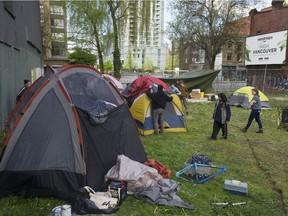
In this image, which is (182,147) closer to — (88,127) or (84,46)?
(88,127)

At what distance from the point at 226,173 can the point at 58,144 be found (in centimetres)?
382

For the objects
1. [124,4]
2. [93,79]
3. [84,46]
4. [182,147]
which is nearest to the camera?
[93,79]

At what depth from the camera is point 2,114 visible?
9.23 metres

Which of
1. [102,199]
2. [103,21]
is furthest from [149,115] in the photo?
[103,21]

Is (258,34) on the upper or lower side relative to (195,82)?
upper

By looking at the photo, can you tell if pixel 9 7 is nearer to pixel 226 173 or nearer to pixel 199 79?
pixel 226 173

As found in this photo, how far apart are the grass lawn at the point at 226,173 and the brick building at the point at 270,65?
14087mm

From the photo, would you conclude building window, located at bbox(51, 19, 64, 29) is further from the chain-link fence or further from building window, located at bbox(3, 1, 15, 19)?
building window, located at bbox(3, 1, 15, 19)

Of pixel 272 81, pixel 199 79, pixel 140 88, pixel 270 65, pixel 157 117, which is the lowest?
pixel 157 117

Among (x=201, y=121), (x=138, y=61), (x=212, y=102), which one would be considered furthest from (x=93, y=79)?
(x=138, y=61)

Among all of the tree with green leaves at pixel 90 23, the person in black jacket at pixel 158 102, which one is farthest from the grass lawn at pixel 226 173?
A: the tree with green leaves at pixel 90 23

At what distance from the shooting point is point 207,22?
27938 mm

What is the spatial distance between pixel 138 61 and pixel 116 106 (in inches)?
4001

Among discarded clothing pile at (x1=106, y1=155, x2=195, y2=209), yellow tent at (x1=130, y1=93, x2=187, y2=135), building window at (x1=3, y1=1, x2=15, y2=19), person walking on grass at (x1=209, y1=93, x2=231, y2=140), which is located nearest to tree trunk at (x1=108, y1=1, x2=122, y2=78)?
building window at (x1=3, y1=1, x2=15, y2=19)
